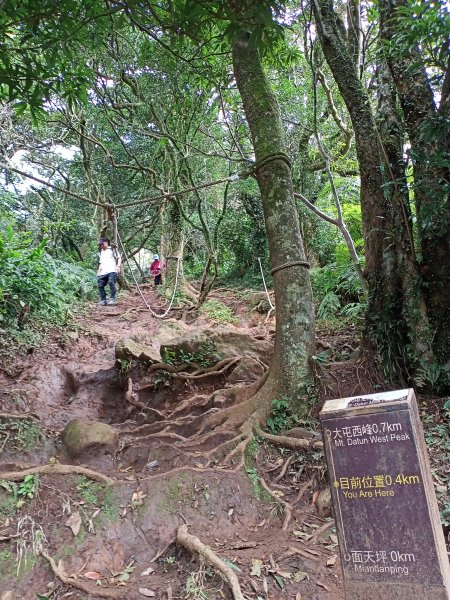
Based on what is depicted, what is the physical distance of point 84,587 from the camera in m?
3.09

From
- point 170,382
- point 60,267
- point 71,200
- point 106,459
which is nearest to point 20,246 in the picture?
point 60,267

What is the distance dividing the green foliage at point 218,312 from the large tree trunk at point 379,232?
14.0ft

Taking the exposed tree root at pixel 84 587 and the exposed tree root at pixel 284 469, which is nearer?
the exposed tree root at pixel 84 587

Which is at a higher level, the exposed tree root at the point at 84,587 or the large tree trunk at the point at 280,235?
the large tree trunk at the point at 280,235

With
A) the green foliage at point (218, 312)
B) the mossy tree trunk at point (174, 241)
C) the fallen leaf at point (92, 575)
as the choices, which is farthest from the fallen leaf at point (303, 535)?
the mossy tree trunk at point (174, 241)

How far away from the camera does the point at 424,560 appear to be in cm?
210

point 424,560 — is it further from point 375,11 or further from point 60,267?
point 60,267

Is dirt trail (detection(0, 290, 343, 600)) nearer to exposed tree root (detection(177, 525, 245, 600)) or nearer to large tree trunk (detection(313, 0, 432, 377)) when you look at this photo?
exposed tree root (detection(177, 525, 245, 600))

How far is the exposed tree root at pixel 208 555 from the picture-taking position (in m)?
2.79

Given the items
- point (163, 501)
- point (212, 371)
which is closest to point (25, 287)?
point (212, 371)

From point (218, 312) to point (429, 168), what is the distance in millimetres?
5800

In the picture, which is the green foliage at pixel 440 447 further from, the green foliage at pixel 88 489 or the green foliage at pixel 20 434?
the green foliage at pixel 20 434

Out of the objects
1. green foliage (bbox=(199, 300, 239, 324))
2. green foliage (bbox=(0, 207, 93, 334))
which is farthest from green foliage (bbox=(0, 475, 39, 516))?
green foliage (bbox=(199, 300, 239, 324))

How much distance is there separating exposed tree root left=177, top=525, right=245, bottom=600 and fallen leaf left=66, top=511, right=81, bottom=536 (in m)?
0.83
